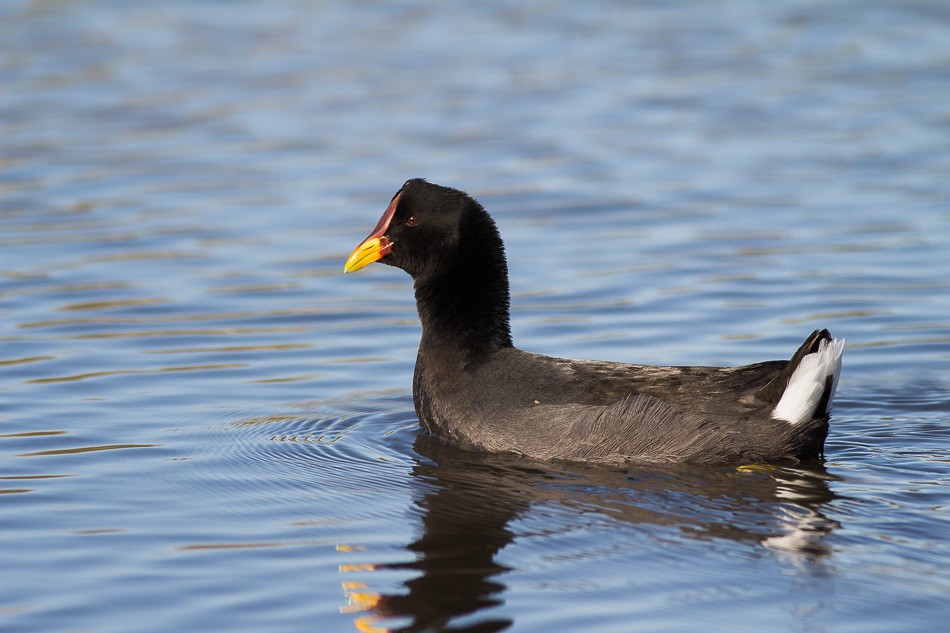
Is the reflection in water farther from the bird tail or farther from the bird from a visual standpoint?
the bird tail

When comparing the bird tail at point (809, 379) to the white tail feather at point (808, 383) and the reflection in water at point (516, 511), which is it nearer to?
the white tail feather at point (808, 383)

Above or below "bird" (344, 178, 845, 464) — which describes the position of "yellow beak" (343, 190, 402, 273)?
above

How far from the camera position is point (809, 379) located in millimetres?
7449

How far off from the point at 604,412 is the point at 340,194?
22.2 ft

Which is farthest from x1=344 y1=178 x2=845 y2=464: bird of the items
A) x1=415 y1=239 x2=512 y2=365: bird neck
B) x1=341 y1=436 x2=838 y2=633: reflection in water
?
x1=341 y1=436 x2=838 y2=633: reflection in water

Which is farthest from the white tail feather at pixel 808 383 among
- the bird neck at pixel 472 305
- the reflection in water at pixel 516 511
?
the bird neck at pixel 472 305

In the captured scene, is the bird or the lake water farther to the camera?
the bird

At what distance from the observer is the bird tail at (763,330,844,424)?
7461mm

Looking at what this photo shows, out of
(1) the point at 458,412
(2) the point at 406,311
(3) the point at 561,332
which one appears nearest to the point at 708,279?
(3) the point at 561,332

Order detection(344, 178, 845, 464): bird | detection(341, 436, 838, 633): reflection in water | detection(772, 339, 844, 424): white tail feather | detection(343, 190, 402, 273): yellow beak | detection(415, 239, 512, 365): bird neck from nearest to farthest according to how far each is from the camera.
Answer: detection(341, 436, 838, 633): reflection in water → detection(772, 339, 844, 424): white tail feather → detection(344, 178, 845, 464): bird → detection(415, 239, 512, 365): bird neck → detection(343, 190, 402, 273): yellow beak

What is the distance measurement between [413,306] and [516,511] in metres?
4.46

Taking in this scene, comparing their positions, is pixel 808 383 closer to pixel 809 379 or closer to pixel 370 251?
pixel 809 379

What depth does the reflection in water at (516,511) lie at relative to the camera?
5926mm

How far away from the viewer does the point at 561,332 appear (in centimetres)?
1046
